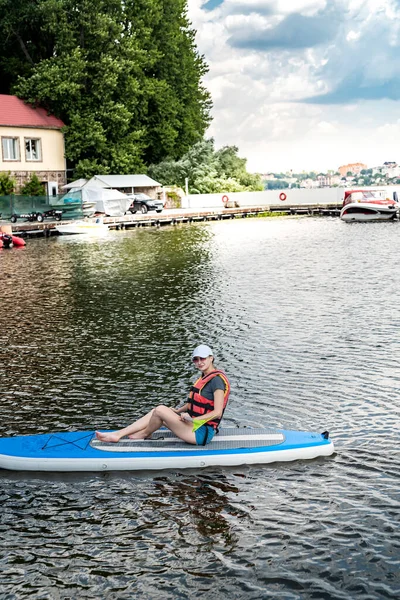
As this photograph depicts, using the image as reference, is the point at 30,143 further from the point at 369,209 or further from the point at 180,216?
the point at 369,209

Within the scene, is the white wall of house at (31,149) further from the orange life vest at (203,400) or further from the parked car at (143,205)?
the orange life vest at (203,400)

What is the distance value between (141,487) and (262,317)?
12.0 meters

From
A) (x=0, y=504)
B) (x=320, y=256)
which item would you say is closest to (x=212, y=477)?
(x=0, y=504)

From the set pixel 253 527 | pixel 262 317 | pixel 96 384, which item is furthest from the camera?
pixel 262 317

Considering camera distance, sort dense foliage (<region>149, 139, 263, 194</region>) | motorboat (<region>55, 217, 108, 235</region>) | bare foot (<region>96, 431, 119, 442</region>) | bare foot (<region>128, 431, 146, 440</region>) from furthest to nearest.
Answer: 1. dense foliage (<region>149, 139, 263, 194</region>)
2. motorboat (<region>55, 217, 108, 235</region>)
3. bare foot (<region>128, 431, 146, 440</region>)
4. bare foot (<region>96, 431, 119, 442</region>)

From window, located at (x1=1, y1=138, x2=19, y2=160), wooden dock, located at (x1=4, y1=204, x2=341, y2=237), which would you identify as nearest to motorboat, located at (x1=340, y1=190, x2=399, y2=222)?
wooden dock, located at (x1=4, y1=204, x2=341, y2=237)

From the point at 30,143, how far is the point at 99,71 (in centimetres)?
895

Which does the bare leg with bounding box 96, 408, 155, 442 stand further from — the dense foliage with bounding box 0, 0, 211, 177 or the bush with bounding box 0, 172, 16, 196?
the dense foliage with bounding box 0, 0, 211, 177

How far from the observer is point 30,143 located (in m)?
69.1

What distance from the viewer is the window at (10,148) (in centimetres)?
6750

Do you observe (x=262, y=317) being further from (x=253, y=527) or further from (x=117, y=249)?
(x=117, y=249)

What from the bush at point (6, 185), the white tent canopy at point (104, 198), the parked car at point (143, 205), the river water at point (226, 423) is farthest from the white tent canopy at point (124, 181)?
the river water at point (226, 423)

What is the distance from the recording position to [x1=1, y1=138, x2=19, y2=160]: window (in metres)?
67.5

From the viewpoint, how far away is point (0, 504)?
1041 centimetres
